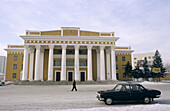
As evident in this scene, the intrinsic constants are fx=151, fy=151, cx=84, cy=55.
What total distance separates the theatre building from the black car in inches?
1004

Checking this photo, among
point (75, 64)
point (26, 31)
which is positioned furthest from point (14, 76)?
point (75, 64)

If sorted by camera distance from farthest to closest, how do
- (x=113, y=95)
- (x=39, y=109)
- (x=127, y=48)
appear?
(x=127, y=48) → (x=113, y=95) → (x=39, y=109)

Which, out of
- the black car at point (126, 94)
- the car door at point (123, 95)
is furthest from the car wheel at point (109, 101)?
the car door at point (123, 95)

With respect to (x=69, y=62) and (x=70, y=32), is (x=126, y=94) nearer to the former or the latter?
(x=70, y=32)

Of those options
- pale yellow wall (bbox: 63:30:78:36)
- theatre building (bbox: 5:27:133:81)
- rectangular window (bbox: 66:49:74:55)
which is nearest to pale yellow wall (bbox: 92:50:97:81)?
theatre building (bbox: 5:27:133:81)

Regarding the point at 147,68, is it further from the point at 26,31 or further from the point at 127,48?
the point at 26,31

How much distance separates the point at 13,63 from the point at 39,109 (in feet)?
135

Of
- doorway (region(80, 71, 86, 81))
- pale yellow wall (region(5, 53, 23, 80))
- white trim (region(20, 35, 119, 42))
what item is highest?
white trim (region(20, 35, 119, 42))

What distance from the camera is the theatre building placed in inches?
1377

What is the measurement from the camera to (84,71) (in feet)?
127

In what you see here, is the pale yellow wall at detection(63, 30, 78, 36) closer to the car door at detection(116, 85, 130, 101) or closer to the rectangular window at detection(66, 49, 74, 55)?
the rectangular window at detection(66, 49, 74, 55)

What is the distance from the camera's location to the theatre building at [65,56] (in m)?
35.0

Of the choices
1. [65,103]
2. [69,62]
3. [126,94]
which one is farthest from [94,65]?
[126,94]

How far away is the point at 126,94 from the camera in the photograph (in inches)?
A: 367
